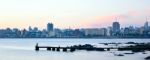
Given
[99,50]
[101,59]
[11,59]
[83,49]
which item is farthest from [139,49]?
[11,59]

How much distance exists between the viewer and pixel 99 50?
92.8 meters

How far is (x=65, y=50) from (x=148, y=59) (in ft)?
111

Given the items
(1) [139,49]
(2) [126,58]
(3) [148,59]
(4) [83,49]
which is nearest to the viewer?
Answer: (3) [148,59]

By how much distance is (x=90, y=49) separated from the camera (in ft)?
310

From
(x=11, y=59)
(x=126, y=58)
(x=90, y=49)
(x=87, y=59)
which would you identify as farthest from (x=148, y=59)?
(x=90, y=49)

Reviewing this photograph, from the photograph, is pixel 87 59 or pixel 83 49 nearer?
pixel 87 59

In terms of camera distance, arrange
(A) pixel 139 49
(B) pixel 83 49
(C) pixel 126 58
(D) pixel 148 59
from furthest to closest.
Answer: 1. (B) pixel 83 49
2. (A) pixel 139 49
3. (C) pixel 126 58
4. (D) pixel 148 59

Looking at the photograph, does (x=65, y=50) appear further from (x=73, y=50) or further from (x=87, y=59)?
(x=87, y=59)

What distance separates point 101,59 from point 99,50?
22654mm

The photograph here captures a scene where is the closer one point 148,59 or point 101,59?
point 148,59

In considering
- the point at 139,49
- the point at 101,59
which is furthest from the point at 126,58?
the point at 139,49

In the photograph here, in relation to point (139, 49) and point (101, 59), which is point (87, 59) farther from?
point (139, 49)

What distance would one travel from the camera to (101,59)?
7012 cm

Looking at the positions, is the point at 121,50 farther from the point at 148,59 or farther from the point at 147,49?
the point at 148,59
